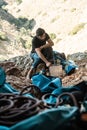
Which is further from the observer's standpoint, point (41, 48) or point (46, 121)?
point (41, 48)

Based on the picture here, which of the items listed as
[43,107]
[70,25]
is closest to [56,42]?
[70,25]

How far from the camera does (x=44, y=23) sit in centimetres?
4856

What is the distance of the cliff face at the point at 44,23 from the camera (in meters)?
34.7

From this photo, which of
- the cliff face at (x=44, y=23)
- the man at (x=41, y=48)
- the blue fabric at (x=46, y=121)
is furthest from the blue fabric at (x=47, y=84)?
the cliff face at (x=44, y=23)

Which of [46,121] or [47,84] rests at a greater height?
[47,84]

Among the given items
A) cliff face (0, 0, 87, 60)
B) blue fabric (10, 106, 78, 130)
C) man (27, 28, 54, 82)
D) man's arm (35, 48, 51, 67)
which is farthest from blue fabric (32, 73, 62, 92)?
cliff face (0, 0, 87, 60)

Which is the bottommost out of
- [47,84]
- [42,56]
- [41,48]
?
[47,84]

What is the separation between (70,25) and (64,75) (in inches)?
1292

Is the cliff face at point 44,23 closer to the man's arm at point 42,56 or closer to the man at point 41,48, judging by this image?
the man at point 41,48

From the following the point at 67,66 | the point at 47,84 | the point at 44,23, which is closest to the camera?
the point at 47,84

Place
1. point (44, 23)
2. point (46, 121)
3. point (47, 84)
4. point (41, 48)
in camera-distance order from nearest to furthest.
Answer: point (46, 121) < point (47, 84) < point (41, 48) < point (44, 23)

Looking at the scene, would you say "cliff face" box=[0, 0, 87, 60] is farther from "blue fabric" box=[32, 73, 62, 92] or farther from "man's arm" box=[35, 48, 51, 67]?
"blue fabric" box=[32, 73, 62, 92]

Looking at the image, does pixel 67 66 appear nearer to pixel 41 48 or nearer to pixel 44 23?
pixel 41 48

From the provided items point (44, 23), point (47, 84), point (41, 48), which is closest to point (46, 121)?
point (47, 84)
